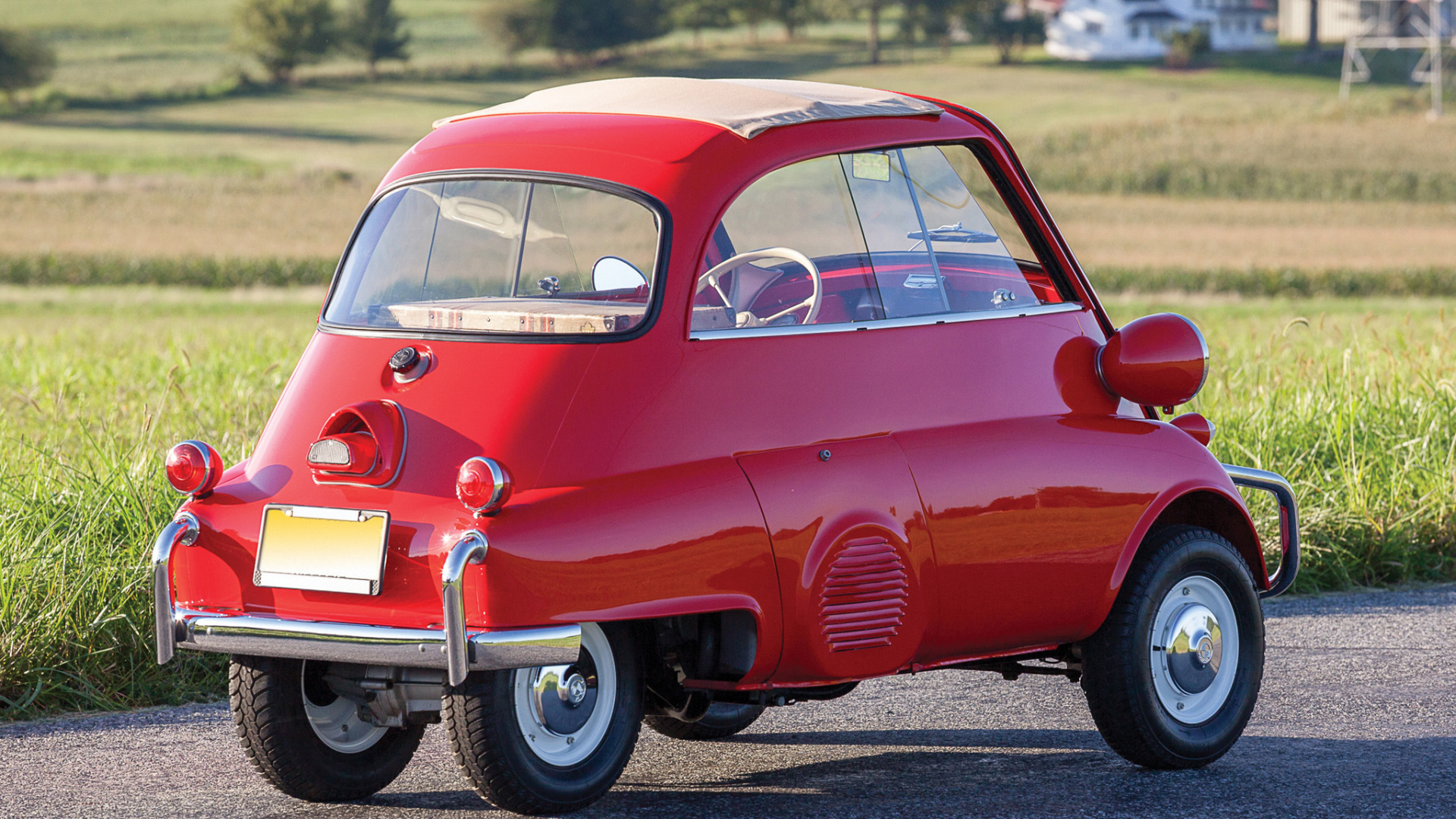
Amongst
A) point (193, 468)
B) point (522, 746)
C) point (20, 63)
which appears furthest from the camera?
point (20, 63)

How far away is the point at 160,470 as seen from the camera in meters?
7.12

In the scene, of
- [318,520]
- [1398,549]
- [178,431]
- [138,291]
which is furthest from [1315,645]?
[138,291]

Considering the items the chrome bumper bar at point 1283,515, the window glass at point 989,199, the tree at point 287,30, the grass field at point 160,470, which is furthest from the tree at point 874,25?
the window glass at point 989,199

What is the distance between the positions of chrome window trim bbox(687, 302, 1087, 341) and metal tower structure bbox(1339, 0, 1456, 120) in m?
77.5

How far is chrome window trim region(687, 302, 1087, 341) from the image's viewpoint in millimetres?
4395

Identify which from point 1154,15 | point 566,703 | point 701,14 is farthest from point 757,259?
point 1154,15

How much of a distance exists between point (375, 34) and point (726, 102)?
91138mm

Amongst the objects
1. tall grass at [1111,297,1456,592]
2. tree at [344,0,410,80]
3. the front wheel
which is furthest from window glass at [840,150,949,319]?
tree at [344,0,410,80]

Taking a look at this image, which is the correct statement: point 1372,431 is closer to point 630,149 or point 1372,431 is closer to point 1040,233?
point 1040,233

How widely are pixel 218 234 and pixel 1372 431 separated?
38049mm

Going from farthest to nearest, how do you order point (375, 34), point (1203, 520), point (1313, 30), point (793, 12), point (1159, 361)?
point (793, 12) < point (1313, 30) < point (375, 34) < point (1203, 520) < point (1159, 361)

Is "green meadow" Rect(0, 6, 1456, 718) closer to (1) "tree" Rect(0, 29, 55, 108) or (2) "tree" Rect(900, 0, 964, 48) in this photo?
(2) "tree" Rect(900, 0, 964, 48)

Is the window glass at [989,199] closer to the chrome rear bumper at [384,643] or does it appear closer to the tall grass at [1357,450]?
the chrome rear bumper at [384,643]

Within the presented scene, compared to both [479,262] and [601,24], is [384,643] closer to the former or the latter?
[479,262]
